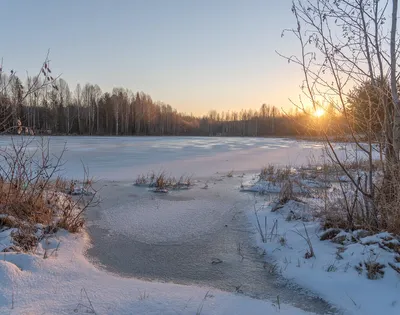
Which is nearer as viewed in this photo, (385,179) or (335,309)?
(335,309)

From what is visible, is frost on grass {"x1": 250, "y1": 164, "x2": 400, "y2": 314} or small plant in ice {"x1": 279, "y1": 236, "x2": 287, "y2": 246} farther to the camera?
small plant in ice {"x1": 279, "y1": 236, "x2": 287, "y2": 246}

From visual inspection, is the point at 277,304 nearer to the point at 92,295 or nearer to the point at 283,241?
the point at 283,241

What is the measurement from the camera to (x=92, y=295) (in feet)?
8.88

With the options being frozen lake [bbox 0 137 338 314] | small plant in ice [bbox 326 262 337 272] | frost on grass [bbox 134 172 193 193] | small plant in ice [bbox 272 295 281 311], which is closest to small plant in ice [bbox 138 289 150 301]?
frozen lake [bbox 0 137 338 314]

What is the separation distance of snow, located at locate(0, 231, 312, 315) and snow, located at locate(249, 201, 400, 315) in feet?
1.94

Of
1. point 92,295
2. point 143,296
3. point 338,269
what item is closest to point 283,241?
point 338,269

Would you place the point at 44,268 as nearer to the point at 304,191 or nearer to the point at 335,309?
the point at 335,309

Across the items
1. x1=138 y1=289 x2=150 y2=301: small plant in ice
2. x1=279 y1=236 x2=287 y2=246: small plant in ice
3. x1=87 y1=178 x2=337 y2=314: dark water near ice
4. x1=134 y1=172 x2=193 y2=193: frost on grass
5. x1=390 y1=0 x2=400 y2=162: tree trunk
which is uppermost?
x1=390 y1=0 x2=400 y2=162: tree trunk

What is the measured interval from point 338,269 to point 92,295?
255cm

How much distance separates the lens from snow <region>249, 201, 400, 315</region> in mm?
2820

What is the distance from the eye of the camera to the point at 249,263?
3.85 meters

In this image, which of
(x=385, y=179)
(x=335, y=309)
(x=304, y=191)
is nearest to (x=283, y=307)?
(x=335, y=309)

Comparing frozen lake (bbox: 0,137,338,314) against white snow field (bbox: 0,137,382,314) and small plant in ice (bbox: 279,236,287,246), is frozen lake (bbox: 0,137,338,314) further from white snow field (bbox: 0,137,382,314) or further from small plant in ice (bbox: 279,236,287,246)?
small plant in ice (bbox: 279,236,287,246)

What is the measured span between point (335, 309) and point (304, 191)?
15.2 ft
